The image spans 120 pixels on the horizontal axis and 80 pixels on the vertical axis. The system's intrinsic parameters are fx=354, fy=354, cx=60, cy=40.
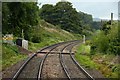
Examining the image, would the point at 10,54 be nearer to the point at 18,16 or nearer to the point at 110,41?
the point at 110,41

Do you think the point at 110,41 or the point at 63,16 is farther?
the point at 63,16

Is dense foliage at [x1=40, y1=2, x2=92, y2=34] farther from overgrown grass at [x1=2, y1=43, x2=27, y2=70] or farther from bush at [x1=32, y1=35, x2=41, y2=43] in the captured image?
overgrown grass at [x1=2, y1=43, x2=27, y2=70]

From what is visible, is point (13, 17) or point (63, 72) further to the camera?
point (13, 17)

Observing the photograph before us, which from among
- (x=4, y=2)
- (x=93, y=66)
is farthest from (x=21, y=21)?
(x=93, y=66)

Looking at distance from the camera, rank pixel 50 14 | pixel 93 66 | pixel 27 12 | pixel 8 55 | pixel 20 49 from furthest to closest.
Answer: pixel 50 14 → pixel 27 12 → pixel 20 49 → pixel 8 55 → pixel 93 66

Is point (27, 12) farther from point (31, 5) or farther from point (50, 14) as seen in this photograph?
point (50, 14)

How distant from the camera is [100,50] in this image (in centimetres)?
2966

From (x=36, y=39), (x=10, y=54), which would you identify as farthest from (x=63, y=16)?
(x=10, y=54)

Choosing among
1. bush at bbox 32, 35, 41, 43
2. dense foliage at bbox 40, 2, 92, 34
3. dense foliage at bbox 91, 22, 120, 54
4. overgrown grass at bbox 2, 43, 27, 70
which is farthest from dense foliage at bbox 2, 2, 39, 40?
dense foliage at bbox 40, 2, 92, 34

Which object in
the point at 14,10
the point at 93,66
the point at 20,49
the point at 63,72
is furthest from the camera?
the point at 14,10

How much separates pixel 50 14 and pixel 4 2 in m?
69.6

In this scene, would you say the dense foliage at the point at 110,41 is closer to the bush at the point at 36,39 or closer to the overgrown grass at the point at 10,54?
the overgrown grass at the point at 10,54

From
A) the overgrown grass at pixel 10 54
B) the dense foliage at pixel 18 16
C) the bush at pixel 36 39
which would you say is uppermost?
the dense foliage at pixel 18 16

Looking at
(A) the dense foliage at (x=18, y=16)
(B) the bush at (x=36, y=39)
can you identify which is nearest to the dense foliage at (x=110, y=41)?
(A) the dense foliage at (x=18, y=16)
